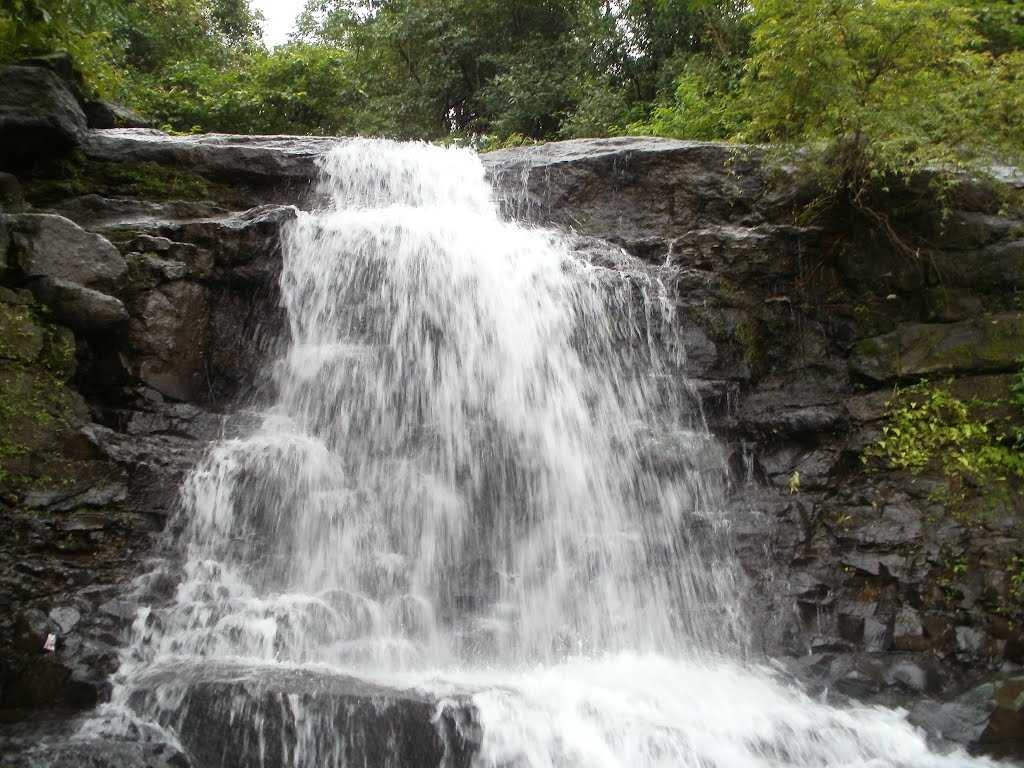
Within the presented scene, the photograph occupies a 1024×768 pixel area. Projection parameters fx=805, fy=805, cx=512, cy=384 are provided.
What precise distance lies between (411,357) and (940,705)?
5.26 meters

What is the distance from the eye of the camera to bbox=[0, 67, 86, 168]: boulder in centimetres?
785

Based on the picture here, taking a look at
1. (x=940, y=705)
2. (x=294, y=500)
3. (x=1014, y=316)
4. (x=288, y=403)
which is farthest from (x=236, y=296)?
(x=1014, y=316)

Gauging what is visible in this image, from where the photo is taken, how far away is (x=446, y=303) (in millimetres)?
8320

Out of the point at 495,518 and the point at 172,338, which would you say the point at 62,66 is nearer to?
the point at 172,338

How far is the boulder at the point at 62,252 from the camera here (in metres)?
6.66

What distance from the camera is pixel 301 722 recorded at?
4594 mm

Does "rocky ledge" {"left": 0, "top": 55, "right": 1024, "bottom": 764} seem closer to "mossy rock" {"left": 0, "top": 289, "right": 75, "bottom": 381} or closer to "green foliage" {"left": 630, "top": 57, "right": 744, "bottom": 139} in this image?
"mossy rock" {"left": 0, "top": 289, "right": 75, "bottom": 381}

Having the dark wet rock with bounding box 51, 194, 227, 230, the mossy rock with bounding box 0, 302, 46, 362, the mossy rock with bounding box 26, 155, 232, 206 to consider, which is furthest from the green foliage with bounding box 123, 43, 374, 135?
the mossy rock with bounding box 0, 302, 46, 362

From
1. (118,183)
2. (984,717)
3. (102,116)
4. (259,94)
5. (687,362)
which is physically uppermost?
(259,94)

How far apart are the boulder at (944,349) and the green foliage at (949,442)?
0.81ft

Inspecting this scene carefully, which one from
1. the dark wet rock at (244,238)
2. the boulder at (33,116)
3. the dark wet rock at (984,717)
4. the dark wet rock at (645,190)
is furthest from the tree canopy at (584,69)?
the dark wet rock at (984,717)

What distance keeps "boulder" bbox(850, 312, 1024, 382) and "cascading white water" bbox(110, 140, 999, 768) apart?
6.34 ft

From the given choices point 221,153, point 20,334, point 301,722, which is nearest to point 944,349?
point 301,722

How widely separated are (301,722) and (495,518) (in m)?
2.86
